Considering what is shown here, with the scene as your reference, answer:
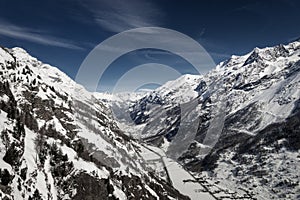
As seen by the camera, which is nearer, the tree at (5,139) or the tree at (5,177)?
the tree at (5,177)

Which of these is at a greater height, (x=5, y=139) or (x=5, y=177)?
(x=5, y=139)

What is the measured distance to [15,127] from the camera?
65.5 metres

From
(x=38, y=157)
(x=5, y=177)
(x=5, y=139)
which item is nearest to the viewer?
(x=5, y=177)

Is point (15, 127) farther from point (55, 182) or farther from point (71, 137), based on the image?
point (71, 137)

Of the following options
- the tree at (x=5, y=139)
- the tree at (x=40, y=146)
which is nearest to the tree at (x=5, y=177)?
the tree at (x=5, y=139)

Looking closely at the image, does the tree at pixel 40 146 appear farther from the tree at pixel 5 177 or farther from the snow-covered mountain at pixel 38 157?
the tree at pixel 5 177

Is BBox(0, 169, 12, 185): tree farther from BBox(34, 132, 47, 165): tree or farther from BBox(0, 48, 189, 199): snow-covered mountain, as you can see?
BBox(34, 132, 47, 165): tree

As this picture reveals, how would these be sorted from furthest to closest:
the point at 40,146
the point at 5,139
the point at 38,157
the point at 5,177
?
the point at 40,146 < the point at 38,157 < the point at 5,139 < the point at 5,177

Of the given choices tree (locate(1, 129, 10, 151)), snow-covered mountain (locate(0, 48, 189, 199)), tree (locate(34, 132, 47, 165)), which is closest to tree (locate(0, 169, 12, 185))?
snow-covered mountain (locate(0, 48, 189, 199))

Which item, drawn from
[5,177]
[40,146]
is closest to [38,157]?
[40,146]

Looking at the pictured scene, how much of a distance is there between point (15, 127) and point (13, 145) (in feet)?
22.0

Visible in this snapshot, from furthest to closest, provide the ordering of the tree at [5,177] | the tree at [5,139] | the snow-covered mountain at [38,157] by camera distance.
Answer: the tree at [5,139] → the snow-covered mountain at [38,157] → the tree at [5,177]

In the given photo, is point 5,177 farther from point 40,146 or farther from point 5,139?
point 40,146

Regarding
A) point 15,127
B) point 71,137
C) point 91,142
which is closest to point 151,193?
point 91,142
